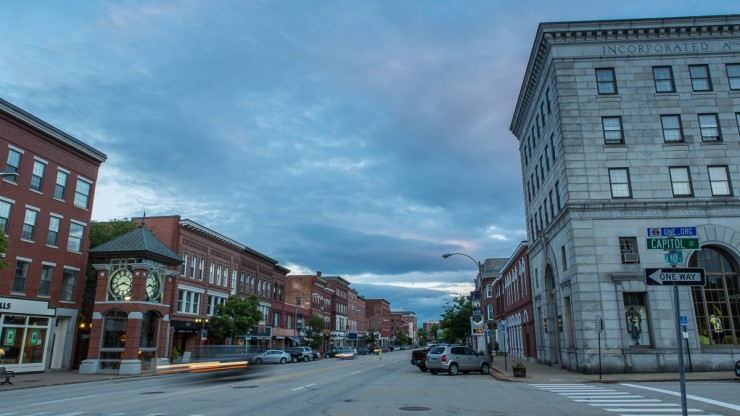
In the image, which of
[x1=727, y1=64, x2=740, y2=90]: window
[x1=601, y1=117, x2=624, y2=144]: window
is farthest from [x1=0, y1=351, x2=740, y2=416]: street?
[x1=727, y1=64, x2=740, y2=90]: window

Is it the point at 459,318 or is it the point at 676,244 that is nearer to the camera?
the point at 676,244

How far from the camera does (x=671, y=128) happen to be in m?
30.6

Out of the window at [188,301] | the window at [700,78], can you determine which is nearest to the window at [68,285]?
the window at [188,301]

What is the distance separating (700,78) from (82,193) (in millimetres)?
42457

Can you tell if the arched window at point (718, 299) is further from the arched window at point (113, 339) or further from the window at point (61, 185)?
the window at point (61, 185)

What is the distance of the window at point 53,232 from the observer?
1342 inches

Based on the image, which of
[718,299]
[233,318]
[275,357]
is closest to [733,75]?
[718,299]

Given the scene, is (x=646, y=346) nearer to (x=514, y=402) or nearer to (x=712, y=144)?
(x=712, y=144)

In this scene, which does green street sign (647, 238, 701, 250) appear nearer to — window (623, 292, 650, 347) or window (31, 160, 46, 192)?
window (623, 292, 650, 347)

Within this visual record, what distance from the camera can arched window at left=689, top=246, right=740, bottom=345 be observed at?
2770 centimetres

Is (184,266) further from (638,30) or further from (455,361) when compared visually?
(638,30)

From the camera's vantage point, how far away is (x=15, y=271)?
31.4 metres

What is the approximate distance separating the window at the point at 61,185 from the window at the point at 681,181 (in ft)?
130

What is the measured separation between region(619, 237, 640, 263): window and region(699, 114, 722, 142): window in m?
7.82
